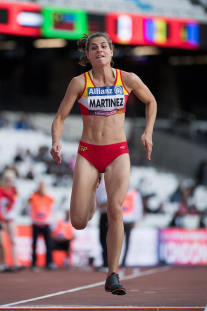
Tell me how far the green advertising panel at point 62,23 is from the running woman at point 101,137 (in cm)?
1462

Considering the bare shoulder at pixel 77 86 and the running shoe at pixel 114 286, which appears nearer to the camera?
the running shoe at pixel 114 286

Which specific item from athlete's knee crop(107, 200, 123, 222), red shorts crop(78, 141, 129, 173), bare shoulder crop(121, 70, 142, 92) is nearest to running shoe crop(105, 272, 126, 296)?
athlete's knee crop(107, 200, 123, 222)

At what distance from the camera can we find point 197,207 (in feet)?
53.3

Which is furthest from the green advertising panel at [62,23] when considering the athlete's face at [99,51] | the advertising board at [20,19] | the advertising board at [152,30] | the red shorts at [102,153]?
the red shorts at [102,153]

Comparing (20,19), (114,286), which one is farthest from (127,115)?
(114,286)

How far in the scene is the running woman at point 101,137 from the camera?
5.43m

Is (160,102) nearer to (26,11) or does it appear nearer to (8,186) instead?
(26,11)

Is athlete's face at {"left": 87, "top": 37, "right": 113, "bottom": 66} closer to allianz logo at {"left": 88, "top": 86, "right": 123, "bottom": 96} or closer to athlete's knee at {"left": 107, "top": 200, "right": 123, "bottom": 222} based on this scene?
allianz logo at {"left": 88, "top": 86, "right": 123, "bottom": 96}

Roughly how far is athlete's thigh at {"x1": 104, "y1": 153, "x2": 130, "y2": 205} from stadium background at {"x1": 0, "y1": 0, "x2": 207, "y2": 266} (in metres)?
7.85

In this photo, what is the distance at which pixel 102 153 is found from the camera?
548 cm

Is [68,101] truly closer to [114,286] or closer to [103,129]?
[103,129]

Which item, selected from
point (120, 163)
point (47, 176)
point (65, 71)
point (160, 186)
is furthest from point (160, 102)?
point (120, 163)

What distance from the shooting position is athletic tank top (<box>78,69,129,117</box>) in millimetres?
5445

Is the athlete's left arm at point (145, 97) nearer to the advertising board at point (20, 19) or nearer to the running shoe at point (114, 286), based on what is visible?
the running shoe at point (114, 286)
